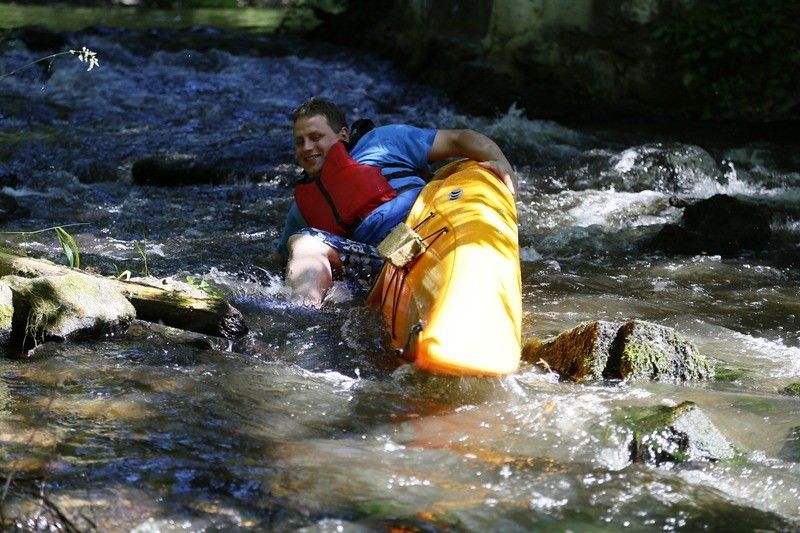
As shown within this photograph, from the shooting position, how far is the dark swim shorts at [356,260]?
4590mm

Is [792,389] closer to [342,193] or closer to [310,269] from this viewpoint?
[310,269]

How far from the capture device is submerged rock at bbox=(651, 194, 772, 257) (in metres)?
5.57

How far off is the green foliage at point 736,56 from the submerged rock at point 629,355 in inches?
230

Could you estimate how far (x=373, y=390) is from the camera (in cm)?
339

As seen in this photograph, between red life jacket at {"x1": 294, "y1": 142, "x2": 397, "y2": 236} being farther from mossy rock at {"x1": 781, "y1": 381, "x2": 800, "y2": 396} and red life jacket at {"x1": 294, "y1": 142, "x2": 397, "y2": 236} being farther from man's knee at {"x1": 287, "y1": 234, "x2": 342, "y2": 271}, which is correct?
mossy rock at {"x1": 781, "y1": 381, "x2": 800, "y2": 396}

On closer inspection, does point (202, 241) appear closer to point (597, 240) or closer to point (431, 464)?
point (597, 240)

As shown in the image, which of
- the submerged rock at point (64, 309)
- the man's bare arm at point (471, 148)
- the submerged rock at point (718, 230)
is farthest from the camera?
the submerged rock at point (718, 230)

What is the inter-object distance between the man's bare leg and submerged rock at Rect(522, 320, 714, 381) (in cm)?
120

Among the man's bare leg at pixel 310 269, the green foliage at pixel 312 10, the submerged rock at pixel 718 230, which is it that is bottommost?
the man's bare leg at pixel 310 269

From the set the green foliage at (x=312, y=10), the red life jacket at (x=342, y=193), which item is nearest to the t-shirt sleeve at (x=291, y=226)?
the red life jacket at (x=342, y=193)

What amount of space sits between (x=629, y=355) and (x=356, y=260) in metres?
1.56

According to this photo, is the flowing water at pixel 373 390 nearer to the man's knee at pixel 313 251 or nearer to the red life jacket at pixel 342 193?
the man's knee at pixel 313 251

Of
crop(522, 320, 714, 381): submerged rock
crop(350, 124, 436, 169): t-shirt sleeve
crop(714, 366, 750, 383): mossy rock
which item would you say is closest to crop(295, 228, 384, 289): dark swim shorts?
crop(350, 124, 436, 169): t-shirt sleeve

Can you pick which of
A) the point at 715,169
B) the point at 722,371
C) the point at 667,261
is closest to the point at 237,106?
the point at 715,169
